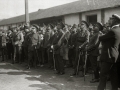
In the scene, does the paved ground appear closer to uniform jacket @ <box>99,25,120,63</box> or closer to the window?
uniform jacket @ <box>99,25,120,63</box>

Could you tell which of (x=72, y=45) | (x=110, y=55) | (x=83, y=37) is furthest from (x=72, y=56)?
(x=110, y=55)

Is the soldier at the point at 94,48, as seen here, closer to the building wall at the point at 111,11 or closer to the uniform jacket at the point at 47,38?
the uniform jacket at the point at 47,38

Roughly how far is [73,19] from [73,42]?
7.89 meters

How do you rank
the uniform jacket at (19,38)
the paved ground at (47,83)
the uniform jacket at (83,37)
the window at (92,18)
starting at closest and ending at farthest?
the paved ground at (47,83), the uniform jacket at (83,37), the uniform jacket at (19,38), the window at (92,18)

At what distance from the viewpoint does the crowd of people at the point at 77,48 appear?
4973 mm

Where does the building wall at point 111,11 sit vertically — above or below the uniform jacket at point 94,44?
above

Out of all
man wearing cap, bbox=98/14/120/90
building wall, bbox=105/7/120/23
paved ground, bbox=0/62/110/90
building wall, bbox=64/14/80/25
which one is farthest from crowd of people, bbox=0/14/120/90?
building wall, bbox=64/14/80/25

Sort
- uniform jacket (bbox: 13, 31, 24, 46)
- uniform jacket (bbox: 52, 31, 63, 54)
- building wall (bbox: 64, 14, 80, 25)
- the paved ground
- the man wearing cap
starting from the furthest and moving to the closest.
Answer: building wall (bbox: 64, 14, 80, 25) → uniform jacket (bbox: 13, 31, 24, 46) → uniform jacket (bbox: 52, 31, 63, 54) → the paved ground → the man wearing cap

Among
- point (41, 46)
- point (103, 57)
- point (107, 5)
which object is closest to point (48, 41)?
point (41, 46)

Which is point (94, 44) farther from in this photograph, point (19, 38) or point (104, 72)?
point (19, 38)

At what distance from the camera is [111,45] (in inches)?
195

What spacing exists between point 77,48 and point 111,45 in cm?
298

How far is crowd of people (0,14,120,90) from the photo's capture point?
4973mm

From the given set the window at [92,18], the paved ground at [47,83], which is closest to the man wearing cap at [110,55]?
the paved ground at [47,83]
